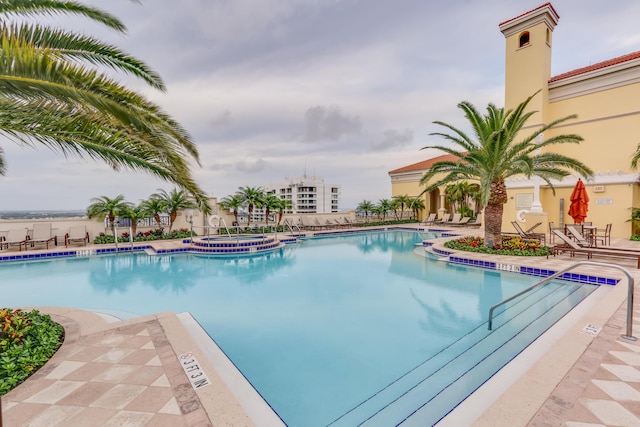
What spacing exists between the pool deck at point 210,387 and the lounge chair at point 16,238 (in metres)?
12.0

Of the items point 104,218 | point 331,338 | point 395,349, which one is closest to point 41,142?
point 331,338

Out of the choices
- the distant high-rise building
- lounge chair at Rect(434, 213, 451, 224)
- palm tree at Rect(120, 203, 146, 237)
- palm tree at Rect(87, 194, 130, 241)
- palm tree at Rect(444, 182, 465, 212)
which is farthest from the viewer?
the distant high-rise building

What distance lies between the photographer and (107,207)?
14.4 meters

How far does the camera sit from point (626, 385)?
9.25 feet

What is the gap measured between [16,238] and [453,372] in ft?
54.5

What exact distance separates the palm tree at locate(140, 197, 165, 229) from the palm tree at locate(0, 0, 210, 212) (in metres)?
12.6

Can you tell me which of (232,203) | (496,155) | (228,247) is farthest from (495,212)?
(232,203)

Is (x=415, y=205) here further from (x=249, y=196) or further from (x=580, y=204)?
(x=580, y=204)

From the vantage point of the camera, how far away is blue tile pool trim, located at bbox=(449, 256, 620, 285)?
7.16 metres

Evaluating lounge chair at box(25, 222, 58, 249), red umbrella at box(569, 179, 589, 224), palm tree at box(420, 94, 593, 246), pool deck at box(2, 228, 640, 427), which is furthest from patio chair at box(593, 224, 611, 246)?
lounge chair at box(25, 222, 58, 249)

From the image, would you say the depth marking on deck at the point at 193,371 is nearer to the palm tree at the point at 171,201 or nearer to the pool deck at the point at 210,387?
the pool deck at the point at 210,387

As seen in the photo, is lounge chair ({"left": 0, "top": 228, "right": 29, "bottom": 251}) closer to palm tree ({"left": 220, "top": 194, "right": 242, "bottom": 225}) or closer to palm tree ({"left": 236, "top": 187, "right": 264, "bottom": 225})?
palm tree ({"left": 220, "top": 194, "right": 242, "bottom": 225})

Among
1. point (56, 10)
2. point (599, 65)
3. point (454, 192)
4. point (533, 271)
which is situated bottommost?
point (533, 271)

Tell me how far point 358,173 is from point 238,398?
33.3 meters
